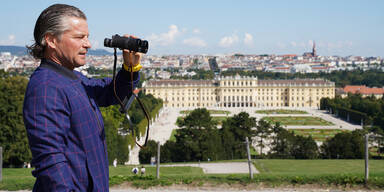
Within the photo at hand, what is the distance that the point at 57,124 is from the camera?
4.88ft

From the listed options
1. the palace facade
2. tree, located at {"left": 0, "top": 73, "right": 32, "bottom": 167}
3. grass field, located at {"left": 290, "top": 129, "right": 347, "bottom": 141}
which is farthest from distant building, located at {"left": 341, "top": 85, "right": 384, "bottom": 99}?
tree, located at {"left": 0, "top": 73, "right": 32, "bottom": 167}

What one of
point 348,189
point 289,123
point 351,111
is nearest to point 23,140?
point 348,189

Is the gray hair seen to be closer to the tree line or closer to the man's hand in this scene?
the man's hand

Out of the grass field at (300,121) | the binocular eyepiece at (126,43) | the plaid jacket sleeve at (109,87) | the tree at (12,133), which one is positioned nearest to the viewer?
the binocular eyepiece at (126,43)

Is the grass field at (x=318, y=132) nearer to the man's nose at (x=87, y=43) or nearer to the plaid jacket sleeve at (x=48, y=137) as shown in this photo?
the man's nose at (x=87, y=43)

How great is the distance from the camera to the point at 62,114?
1518 mm

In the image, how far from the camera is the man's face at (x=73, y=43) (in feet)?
5.32

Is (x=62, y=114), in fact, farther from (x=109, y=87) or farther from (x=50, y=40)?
(x=109, y=87)

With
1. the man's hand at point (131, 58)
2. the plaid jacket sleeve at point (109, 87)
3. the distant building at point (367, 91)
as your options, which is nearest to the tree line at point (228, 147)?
the plaid jacket sleeve at point (109, 87)

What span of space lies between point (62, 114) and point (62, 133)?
65 mm

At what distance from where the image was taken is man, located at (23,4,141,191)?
1.45 meters

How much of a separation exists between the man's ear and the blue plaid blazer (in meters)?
0.06

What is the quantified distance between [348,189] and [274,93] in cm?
5693

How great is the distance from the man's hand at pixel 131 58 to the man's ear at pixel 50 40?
293mm
